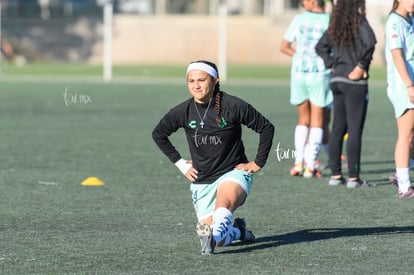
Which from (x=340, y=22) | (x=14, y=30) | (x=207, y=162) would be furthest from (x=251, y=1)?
(x=207, y=162)

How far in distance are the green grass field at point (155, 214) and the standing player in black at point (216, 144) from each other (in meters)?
0.30

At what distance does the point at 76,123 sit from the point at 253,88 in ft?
35.4

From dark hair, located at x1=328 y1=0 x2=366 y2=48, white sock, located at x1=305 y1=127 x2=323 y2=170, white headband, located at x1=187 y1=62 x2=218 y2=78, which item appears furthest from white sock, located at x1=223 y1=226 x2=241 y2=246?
white sock, located at x1=305 y1=127 x2=323 y2=170

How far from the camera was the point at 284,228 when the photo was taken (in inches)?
358

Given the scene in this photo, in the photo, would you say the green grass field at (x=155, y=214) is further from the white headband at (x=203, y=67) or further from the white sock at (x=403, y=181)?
the white headband at (x=203, y=67)

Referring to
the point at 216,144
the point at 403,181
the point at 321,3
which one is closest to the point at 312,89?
the point at 321,3

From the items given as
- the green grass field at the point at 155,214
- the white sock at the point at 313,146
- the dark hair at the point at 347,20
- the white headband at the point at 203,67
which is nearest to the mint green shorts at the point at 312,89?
the white sock at the point at 313,146

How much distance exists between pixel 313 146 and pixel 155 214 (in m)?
3.27

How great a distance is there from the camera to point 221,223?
7.88m

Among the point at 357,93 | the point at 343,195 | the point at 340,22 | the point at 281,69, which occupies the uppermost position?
the point at 340,22

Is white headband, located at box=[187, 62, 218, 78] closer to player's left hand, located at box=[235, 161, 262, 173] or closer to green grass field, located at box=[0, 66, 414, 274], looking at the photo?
player's left hand, located at box=[235, 161, 262, 173]

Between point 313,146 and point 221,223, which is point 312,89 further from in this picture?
point 221,223

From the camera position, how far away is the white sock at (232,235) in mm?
8039

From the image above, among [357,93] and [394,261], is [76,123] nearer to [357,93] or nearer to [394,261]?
[357,93]
